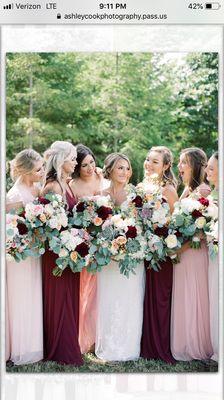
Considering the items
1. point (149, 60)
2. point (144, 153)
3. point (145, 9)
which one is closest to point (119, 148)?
point (144, 153)

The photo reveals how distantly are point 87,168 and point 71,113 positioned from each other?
0.48 m

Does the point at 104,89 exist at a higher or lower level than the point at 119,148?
higher

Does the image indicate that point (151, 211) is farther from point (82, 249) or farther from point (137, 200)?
point (82, 249)

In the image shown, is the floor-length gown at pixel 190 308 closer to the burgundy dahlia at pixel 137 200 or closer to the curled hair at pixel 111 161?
the burgundy dahlia at pixel 137 200

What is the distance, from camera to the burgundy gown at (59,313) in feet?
18.7

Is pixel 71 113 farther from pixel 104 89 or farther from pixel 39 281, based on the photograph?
pixel 39 281

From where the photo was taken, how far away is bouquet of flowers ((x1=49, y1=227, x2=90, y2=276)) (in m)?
5.55

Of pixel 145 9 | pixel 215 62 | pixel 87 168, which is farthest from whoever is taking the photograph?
pixel 87 168

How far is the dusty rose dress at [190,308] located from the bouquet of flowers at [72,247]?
816 millimetres

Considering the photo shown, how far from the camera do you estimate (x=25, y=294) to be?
18.7 ft

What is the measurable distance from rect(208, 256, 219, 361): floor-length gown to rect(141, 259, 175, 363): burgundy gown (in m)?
0.35

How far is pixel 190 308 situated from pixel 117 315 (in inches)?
24.1

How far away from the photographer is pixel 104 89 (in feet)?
17.8

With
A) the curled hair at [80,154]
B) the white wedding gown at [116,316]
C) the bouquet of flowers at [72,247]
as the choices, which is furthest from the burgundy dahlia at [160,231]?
the curled hair at [80,154]
